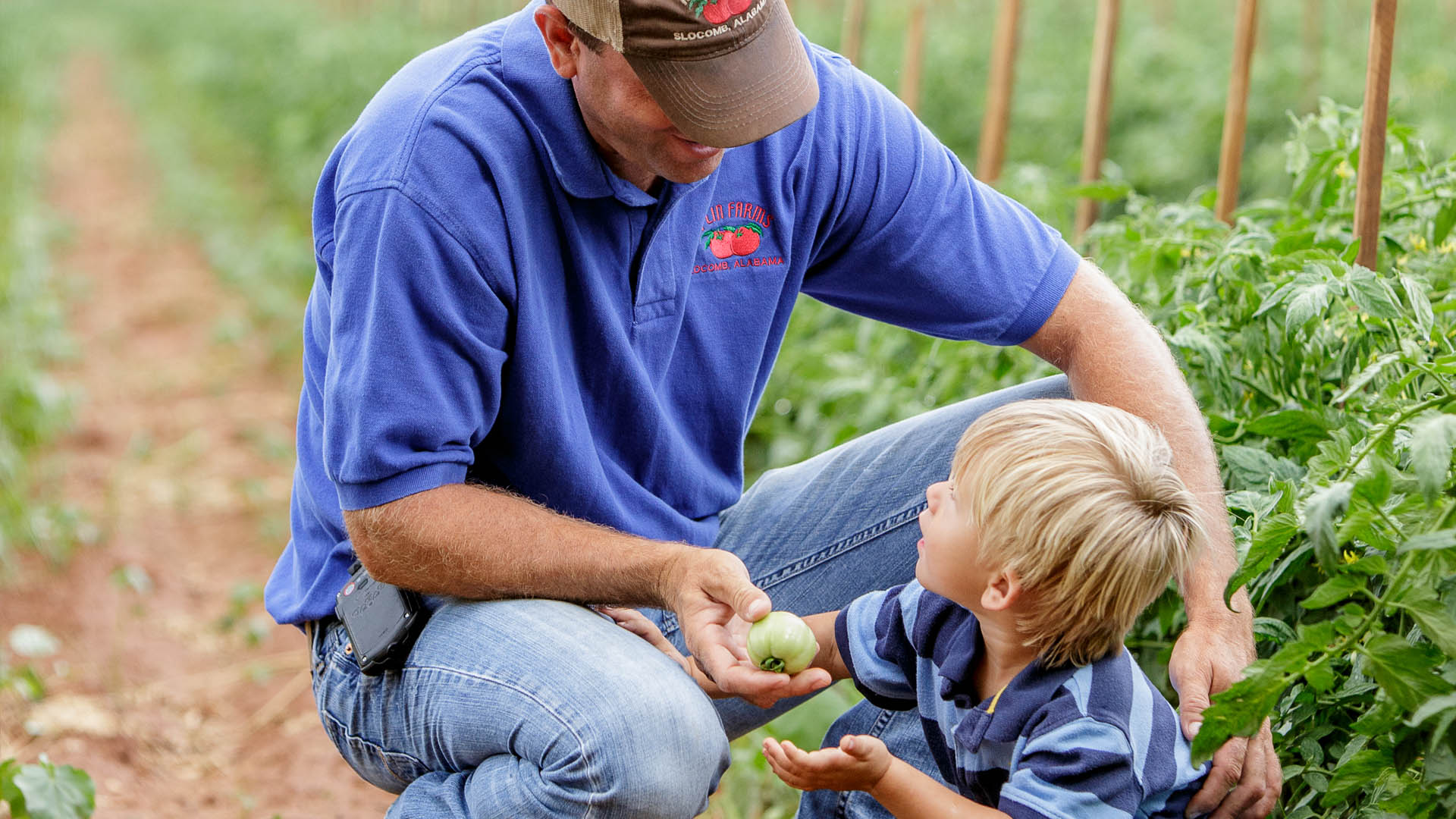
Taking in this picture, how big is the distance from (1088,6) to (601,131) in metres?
10.2

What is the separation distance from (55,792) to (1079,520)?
1626mm

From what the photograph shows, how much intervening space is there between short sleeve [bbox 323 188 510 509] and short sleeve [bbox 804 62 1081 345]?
64 cm

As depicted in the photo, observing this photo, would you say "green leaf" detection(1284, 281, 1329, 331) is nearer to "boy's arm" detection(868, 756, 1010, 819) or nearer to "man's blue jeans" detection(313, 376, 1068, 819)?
"man's blue jeans" detection(313, 376, 1068, 819)

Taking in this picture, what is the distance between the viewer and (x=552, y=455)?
184 centimetres

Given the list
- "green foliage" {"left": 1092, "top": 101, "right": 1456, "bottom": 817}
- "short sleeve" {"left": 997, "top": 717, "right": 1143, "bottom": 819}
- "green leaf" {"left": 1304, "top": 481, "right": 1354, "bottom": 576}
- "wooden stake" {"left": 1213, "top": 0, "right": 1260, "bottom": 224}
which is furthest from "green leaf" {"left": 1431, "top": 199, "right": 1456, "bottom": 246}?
"short sleeve" {"left": 997, "top": 717, "right": 1143, "bottom": 819}

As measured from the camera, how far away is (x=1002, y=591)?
5.12 ft

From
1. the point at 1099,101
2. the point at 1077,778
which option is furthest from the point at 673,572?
the point at 1099,101

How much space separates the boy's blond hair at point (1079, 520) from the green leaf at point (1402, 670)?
0.23m

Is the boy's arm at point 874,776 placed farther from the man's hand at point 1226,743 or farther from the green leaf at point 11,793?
the green leaf at point 11,793

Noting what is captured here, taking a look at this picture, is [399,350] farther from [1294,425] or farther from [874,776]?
[1294,425]

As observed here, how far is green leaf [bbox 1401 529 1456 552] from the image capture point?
1318 mm

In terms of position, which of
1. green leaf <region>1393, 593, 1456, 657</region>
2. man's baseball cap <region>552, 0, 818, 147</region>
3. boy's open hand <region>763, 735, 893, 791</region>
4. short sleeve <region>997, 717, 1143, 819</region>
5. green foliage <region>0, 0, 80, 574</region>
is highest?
man's baseball cap <region>552, 0, 818, 147</region>

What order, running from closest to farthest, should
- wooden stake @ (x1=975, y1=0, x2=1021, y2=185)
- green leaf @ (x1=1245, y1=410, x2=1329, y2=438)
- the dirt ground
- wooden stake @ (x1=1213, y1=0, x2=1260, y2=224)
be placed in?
green leaf @ (x1=1245, y1=410, x2=1329, y2=438), the dirt ground, wooden stake @ (x1=1213, y1=0, x2=1260, y2=224), wooden stake @ (x1=975, y1=0, x2=1021, y2=185)

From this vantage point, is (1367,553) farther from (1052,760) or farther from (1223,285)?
(1223,285)
